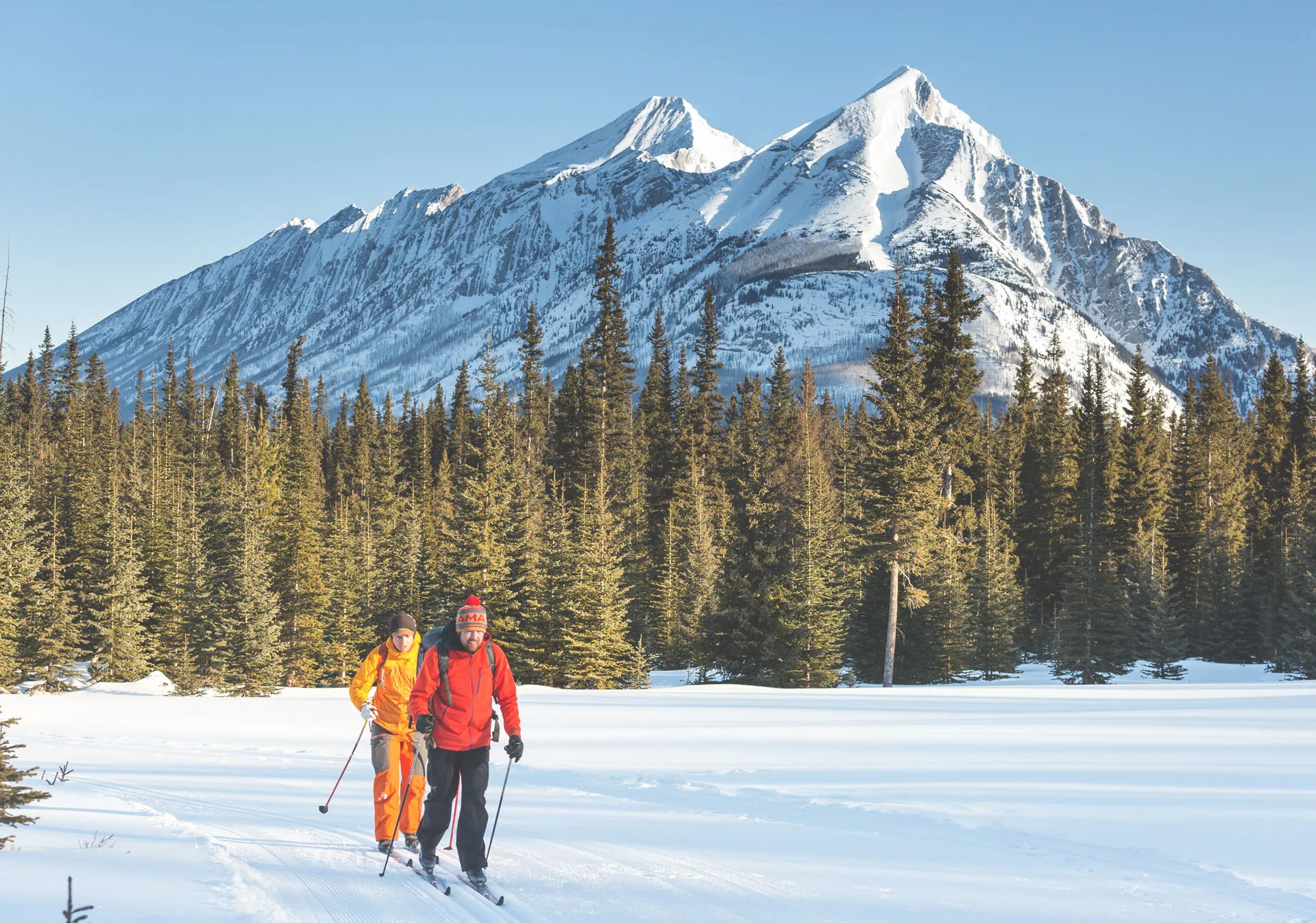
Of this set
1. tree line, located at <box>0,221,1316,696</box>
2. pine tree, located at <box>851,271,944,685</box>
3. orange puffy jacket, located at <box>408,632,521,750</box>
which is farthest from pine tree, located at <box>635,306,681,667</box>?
orange puffy jacket, located at <box>408,632,521,750</box>

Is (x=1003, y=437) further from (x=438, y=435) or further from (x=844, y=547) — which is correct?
(x=438, y=435)

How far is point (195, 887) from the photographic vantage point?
241 inches

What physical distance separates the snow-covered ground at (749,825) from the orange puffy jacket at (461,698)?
1.09 m

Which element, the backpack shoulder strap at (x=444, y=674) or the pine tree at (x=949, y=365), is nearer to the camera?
the backpack shoulder strap at (x=444, y=674)

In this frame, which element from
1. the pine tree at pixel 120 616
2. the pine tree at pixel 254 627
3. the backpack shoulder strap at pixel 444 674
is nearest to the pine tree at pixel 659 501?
the pine tree at pixel 254 627

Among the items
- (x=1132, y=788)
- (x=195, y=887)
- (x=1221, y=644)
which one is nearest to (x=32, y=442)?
(x=195, y=887)

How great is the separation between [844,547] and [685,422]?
1724 cm

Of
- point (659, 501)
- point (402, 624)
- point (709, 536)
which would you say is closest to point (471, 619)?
point (402, 624)

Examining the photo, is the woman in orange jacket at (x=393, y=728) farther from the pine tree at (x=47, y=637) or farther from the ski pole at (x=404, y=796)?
the pine tree at (x=47, y=637)

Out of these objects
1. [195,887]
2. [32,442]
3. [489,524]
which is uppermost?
[32,442]

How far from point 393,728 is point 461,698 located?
5.37ft

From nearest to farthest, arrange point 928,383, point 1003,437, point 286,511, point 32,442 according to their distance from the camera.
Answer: point 928,383 → point 286,511 → point 32,442 → point 1003,437

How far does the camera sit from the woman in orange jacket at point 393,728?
26.2ft

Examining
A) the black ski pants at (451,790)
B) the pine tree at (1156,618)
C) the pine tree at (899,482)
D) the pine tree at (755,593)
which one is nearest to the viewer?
the black ski pants at (451,790)
